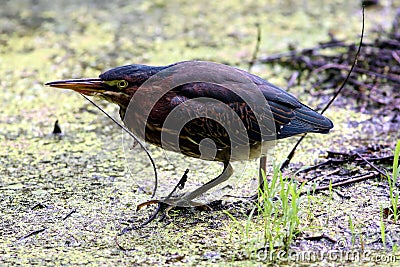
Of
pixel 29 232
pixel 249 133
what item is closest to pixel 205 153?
pixel 249 133

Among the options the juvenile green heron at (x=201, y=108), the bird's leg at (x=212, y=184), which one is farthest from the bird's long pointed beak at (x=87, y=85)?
the bird's leg at (x=212, y=184)

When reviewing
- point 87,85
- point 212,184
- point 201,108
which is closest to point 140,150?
point 212,184

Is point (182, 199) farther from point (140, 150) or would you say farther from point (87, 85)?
point (140, 150)

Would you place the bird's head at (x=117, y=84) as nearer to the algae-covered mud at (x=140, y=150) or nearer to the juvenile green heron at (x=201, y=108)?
the juvenile green heron at (x=201, y=108)

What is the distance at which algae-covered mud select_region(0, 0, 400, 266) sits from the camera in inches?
145

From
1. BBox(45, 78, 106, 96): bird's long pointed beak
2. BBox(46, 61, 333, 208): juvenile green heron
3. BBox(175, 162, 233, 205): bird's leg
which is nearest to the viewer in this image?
BBox(46, 61, 333, 208): juvenile green heron

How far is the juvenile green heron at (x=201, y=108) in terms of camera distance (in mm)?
3979

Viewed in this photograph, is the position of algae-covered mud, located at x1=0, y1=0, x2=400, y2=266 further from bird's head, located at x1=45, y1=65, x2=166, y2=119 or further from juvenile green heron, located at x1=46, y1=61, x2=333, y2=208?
bird's head, located at x1=45, y1=65, x2=166, y2=119

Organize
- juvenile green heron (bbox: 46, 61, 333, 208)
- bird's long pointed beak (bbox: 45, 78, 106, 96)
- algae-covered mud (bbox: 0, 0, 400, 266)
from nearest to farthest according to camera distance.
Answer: algae-covered mud (bbox: 0, 0, 400, 266)
juvenile green heron (bbox: 46, 61, 333, 208)
bird's long pointed beak (bbox: 45, 78, 106, 96)

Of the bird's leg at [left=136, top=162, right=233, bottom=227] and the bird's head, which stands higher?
the bird's head

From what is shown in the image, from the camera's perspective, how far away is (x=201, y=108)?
397 centimetres

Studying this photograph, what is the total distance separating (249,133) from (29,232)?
140cm

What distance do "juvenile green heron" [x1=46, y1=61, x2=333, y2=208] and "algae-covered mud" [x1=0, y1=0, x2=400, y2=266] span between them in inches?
17.0

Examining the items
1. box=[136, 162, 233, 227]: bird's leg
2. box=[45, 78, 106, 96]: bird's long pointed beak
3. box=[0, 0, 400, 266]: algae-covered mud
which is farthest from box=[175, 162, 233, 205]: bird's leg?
box=[45, 78, 106, 96]: bird's long pointed beak
